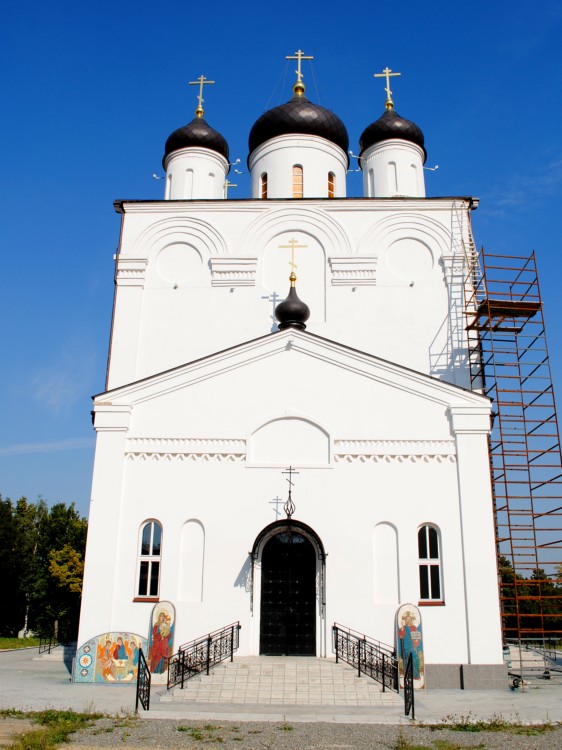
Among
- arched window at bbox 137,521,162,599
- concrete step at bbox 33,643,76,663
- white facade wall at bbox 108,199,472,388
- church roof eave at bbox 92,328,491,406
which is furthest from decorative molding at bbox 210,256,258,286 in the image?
concrete step at bbox 33,643,76,663

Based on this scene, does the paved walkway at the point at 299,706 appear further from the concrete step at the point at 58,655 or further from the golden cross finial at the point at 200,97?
the golden cross finial at the point at 200,97

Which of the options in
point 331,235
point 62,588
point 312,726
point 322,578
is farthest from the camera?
point 62,588

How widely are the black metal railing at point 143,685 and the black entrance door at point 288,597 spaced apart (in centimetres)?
295

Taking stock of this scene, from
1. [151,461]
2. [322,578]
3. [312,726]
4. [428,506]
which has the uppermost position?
[151,461]

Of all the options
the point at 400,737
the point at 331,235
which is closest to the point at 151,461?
the point at 400,737

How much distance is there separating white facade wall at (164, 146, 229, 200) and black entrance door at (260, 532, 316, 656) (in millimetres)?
12270

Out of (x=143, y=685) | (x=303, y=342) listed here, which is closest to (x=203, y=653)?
(x=143, y=685)

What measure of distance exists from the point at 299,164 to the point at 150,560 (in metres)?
13.2

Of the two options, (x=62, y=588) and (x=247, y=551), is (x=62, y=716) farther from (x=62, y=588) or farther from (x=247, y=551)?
(x=62, y=588)

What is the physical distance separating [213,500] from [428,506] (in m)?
4.06

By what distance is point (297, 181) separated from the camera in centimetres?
2112

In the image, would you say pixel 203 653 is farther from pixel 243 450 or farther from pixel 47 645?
pixel 47 645

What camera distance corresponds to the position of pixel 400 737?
759 centimetres

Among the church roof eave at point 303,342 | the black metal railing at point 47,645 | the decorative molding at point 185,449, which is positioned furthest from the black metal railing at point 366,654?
the black metal railing at point 47,645
